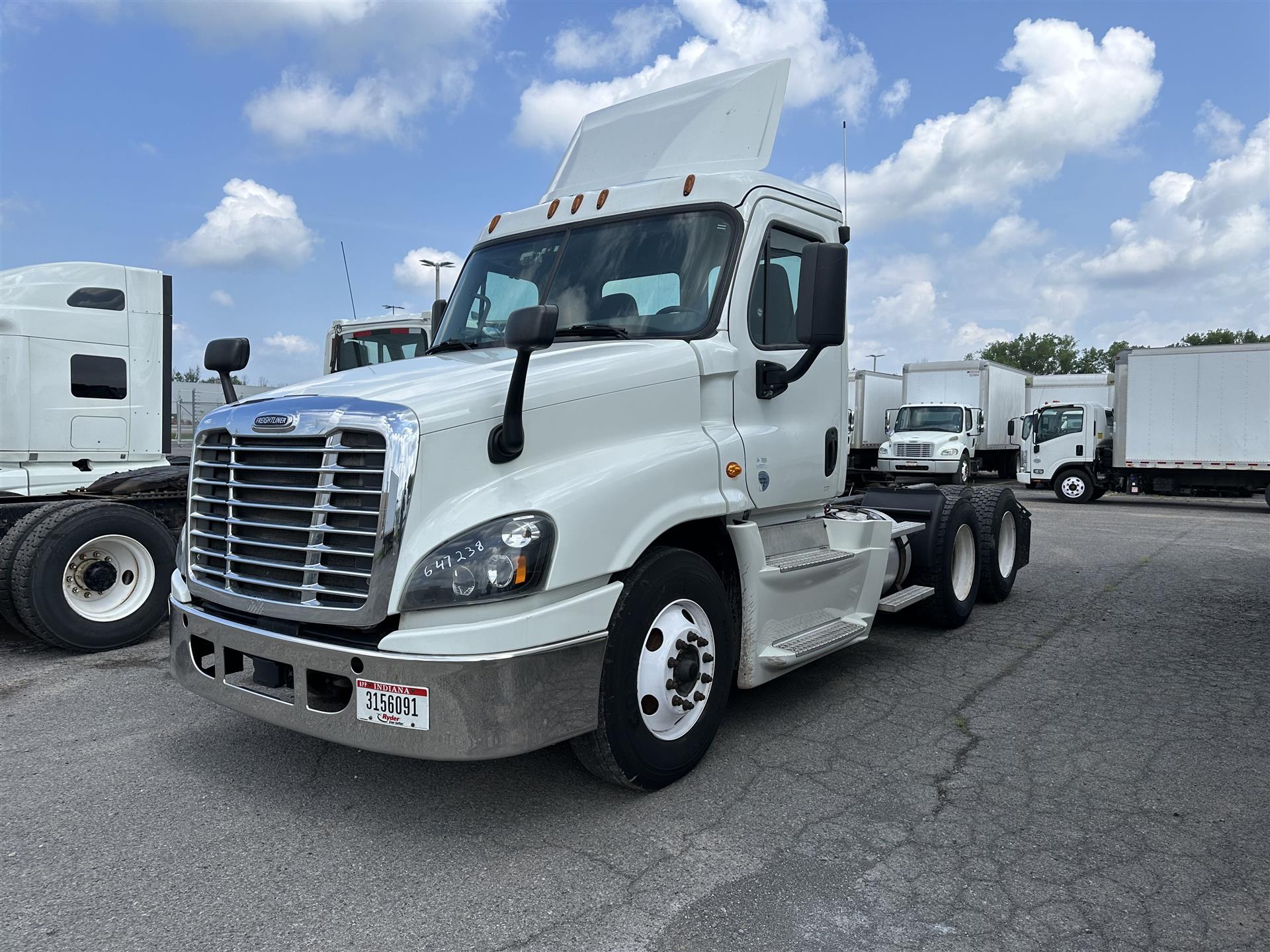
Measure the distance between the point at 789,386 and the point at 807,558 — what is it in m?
0.92

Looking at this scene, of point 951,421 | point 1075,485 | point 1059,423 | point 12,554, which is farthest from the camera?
point 951,421

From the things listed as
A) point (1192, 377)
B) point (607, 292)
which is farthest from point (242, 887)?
point (1192, 377)

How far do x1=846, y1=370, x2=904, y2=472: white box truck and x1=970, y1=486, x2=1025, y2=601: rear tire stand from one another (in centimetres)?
1885

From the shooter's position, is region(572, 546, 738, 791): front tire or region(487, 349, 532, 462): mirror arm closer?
region(487, 349, 532, 462): mirror arm

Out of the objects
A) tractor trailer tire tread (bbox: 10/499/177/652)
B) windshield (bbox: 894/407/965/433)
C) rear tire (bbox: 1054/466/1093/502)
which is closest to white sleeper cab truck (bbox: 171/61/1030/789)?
tractor trailer tire tread (bbox: 10/499/177/652)

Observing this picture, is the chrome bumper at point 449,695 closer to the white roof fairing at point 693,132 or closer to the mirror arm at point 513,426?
the mirror arm at point 513,426

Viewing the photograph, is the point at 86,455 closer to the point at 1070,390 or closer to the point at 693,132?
the point at 693,132

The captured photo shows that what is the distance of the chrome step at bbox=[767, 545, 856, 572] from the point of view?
4.56 m

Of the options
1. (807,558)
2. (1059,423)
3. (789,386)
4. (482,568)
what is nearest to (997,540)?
(807,558)

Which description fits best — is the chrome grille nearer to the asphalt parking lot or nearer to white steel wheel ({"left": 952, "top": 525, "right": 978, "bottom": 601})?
the asphalt parking lot

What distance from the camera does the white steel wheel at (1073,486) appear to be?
22016 mm

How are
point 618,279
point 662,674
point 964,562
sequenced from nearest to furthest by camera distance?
1. point 662,674
2. point 618,279
3. point 964,562

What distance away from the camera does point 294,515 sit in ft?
11.3

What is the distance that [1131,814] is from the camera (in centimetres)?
371
